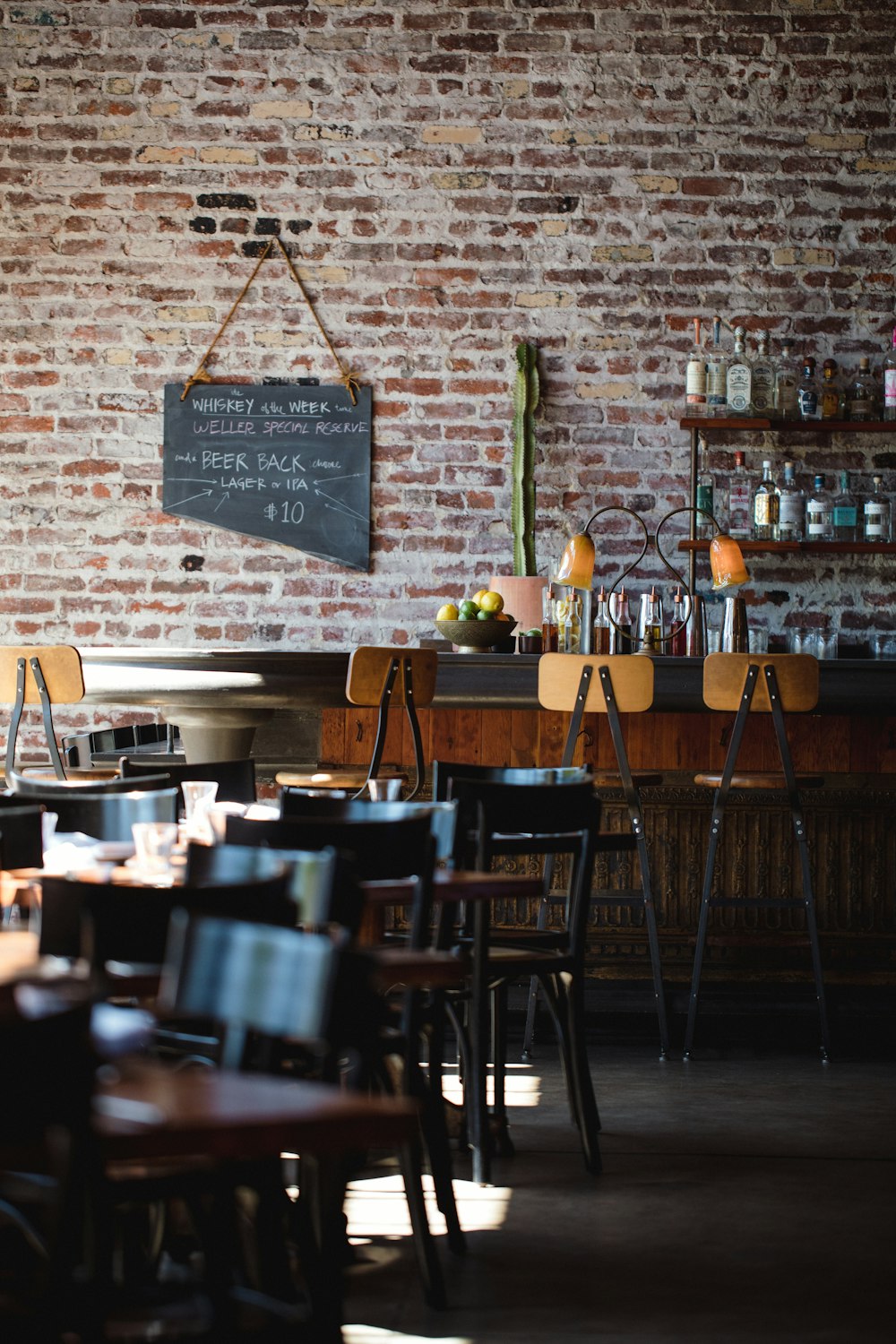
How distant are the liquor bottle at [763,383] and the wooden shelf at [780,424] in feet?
0.20

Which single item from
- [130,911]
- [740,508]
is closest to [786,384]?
[740,508]

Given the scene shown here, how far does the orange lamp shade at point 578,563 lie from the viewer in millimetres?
4801

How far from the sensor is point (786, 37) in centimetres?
620

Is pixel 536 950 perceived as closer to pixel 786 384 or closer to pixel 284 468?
pixel 284 468

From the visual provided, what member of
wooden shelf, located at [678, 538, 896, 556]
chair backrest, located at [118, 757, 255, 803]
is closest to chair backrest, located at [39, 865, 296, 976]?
chair backrest, located at [118, 757, 255, 803]

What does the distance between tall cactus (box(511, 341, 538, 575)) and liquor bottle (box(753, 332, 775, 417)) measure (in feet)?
2.79

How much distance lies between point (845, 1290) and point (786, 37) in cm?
512

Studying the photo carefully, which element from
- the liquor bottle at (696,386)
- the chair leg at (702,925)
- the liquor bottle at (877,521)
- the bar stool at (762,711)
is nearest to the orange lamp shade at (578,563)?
the bar stool at (762,711)

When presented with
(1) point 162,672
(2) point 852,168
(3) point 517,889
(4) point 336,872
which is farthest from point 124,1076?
(2) point 852,168

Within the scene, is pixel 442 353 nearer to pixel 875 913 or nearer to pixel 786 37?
pixel 786 37

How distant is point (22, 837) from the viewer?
2625 millimetres

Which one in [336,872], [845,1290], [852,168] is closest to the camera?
[336,872]

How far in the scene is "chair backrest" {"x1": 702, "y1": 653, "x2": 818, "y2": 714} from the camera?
429 centimetres

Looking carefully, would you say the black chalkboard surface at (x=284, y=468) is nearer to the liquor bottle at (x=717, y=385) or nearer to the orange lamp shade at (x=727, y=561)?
the liquor bottle at (x=717, y=385)
